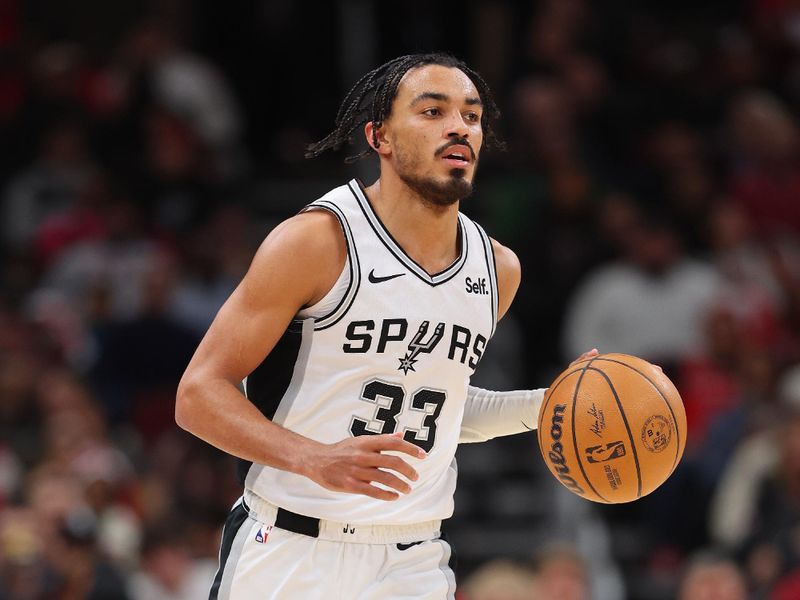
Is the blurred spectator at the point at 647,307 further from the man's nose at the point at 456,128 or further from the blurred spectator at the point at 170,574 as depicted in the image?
the man's nose at the point at 456,128

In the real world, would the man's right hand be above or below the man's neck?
below

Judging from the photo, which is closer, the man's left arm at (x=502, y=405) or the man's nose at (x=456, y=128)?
the man's nose at (x=456, y=128)

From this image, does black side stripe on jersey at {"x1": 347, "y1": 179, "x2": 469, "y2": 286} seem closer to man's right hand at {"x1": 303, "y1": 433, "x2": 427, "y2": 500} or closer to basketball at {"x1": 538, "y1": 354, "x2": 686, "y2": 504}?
basketball at {"x1": 538, "y1": 354, "x2": 686, "y2": 504}

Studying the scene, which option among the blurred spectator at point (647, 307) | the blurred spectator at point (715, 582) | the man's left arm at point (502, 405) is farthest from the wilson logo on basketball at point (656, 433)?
the blurred spectator at point (647, 307)

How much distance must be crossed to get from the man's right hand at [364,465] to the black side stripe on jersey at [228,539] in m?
0.85

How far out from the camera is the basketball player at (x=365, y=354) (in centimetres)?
472

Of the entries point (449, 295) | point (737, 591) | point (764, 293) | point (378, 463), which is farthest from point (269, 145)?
point (378, 463)

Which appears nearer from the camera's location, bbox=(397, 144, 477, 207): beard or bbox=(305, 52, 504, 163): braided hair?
bbox=(397, 144, 477, 207): beard

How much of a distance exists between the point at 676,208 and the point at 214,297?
3806mm

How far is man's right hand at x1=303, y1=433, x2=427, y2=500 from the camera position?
418 centimetres

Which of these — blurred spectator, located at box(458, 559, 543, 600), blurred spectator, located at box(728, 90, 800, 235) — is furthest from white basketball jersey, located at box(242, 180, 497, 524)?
blurred spectator, located at box(728, 90, 800, 235)

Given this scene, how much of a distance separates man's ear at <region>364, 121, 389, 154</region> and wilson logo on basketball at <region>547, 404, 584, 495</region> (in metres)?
1.13

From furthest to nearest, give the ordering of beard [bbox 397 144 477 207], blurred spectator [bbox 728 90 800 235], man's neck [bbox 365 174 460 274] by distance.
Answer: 1. blurred spectator [bbox 728 90 800 235]
2. man's neck [bbox 365 174 460 274]
3. beard [bbox 397 144 477 207]

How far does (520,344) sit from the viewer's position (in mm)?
11172
